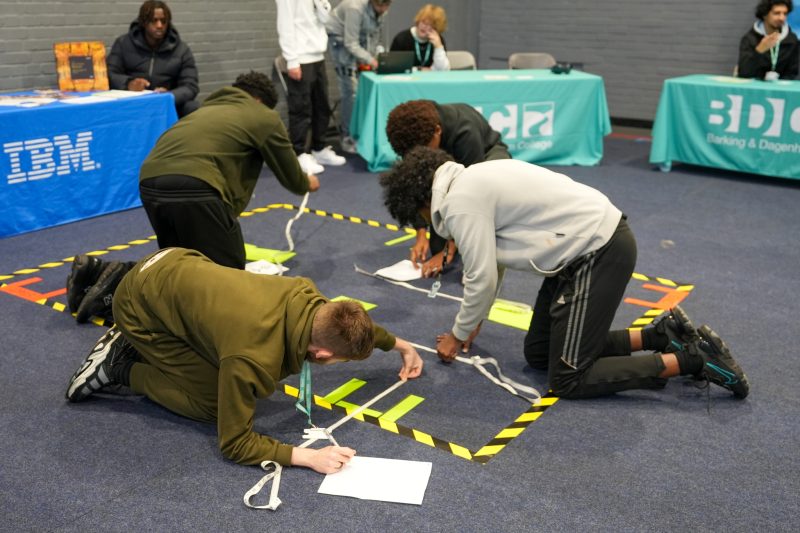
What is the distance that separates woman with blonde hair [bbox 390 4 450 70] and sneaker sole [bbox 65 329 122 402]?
5300 mm

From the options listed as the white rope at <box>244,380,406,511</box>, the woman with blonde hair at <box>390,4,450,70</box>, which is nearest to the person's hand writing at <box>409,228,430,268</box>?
the white rope at <box>244,380,406,511</box>

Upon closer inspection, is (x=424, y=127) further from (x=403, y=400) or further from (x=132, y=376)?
(x=132, y=376)

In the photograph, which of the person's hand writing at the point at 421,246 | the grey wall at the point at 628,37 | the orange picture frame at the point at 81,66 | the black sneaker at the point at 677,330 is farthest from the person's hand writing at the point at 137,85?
the grey wall at the point at 628,37

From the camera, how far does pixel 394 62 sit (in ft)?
23.0

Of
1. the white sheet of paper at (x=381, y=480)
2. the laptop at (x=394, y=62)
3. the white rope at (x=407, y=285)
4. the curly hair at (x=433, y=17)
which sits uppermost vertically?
the curly hair at (x=433, y=17)

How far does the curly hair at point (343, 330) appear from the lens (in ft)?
7.82

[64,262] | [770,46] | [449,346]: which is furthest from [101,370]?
[770,46]

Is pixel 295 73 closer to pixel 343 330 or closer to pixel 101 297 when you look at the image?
pixel 101 297

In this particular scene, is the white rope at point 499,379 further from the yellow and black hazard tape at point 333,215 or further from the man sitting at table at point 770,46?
the man sitting at table at point 770,46

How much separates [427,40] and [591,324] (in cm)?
530

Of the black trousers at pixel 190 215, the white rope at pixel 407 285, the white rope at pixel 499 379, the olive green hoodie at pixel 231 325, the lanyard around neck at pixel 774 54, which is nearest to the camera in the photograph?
the olive green hoodie at pixel 231 325

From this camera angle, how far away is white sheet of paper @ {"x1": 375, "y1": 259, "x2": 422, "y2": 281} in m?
4.38

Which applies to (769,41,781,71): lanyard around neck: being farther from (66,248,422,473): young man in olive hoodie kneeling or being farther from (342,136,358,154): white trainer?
(66,248,422,473): young man in olive hoodie kneeling

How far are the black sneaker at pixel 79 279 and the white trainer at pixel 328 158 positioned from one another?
12.1 feet
